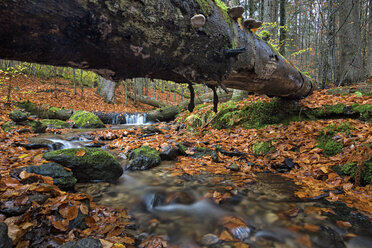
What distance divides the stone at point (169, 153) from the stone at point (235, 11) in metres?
3.18

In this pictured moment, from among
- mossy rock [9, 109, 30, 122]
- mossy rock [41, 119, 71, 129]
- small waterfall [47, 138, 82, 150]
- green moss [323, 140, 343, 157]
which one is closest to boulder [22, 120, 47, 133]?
mossy rock [9, 109, 30, 122]

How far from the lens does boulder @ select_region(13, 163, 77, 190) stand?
105 inches

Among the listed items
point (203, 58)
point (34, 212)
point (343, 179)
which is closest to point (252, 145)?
point (343, 179)

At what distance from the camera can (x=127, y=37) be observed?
1.37 meters

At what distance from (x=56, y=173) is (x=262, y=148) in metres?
4.08

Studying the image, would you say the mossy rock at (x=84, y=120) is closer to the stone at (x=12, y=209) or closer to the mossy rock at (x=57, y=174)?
the mossy rock at (x=57, y=174)

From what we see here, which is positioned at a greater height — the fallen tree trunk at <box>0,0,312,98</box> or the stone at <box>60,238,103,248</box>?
the fallen tree trunk at <box>0,0,312,98</box>

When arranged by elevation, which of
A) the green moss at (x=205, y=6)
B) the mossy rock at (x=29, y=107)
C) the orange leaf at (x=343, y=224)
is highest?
the green moss at (x=205, y=6)

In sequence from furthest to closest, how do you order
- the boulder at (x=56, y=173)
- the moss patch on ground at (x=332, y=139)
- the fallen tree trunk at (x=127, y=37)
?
the moss patch on ground at (x=332, y=139)
the boulder at (x=56, y=173)
the fallen tree trunk at (x=127, y=37)

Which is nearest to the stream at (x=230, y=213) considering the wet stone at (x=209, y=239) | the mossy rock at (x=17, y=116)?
the wet stone at (x=209, y=239)

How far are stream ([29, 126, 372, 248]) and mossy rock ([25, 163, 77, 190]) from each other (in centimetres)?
25

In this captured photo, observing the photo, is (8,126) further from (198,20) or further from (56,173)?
(198,20)

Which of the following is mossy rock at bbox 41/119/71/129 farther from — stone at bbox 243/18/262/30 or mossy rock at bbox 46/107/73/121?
stone at bbox 243/18/262/30

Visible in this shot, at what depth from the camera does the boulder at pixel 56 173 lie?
8.73 ft
